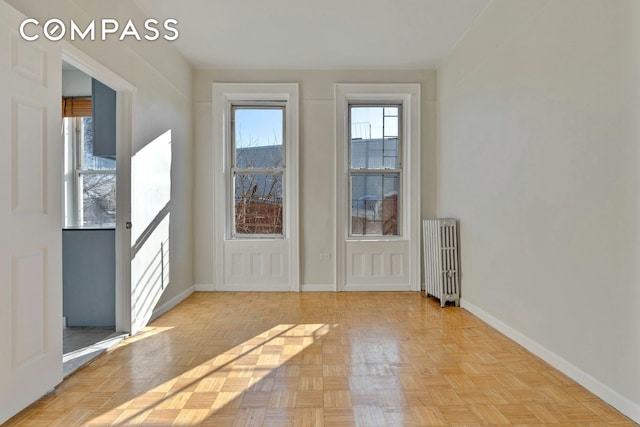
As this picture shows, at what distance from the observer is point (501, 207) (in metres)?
3.43

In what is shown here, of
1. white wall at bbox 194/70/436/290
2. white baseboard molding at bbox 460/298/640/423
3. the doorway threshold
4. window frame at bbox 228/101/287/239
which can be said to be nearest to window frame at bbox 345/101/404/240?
white wall at bbox 194/70/436/290

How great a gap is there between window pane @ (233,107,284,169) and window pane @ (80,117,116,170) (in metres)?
1.60

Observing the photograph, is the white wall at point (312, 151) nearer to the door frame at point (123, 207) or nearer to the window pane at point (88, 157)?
the window pane at point (88, 157)

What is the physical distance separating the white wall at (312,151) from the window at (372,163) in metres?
0.32

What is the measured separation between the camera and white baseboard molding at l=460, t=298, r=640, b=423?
2043mm

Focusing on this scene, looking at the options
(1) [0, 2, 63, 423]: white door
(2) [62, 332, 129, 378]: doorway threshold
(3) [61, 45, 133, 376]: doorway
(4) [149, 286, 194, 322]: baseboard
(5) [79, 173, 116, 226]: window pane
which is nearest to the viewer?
(1) [0, 2, 63, 423]: white door

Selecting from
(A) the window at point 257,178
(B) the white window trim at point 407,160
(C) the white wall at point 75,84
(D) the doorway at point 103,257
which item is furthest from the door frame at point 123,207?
(B) the white window trim at point 407,160

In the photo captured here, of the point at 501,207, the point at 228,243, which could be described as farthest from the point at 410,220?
the point at 228,243

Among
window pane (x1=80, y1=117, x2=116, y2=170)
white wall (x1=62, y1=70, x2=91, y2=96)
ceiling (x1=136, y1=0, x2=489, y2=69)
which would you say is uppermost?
ceiling (x1=136, y1=0, x2=489, y2=69)

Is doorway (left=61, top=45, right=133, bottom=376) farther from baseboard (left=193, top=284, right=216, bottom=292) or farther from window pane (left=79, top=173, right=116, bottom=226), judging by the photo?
baseboard (left=193, top=284, right=216, bottom=292)

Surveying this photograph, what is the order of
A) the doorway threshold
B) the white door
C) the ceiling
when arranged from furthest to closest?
the ceiling → the doorway threshold → the white door

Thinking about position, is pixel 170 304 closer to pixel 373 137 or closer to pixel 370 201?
pixel 370 201

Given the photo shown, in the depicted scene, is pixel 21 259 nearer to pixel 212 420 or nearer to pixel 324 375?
pixel 212 420

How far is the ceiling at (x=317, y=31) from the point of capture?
142 inches
